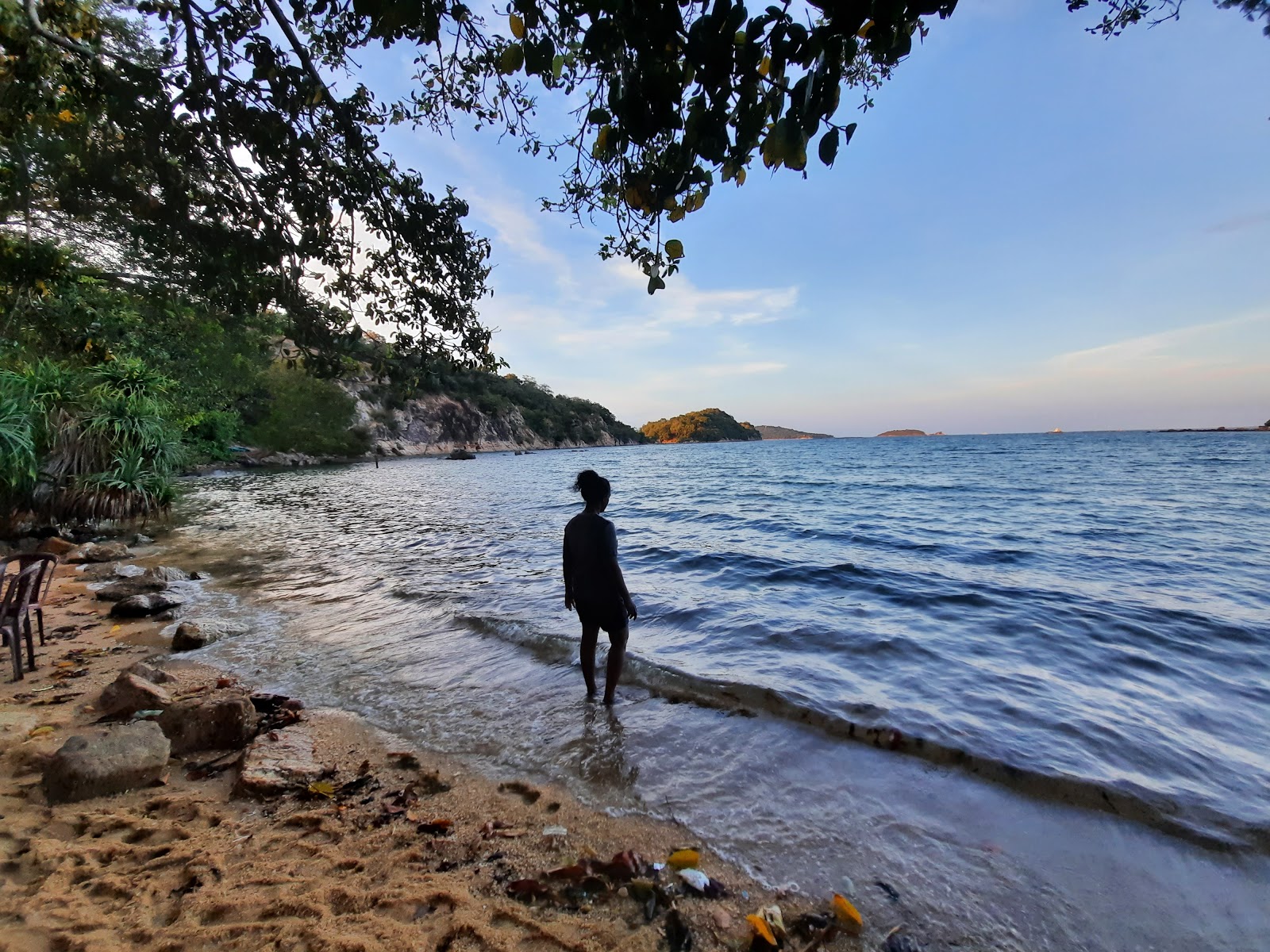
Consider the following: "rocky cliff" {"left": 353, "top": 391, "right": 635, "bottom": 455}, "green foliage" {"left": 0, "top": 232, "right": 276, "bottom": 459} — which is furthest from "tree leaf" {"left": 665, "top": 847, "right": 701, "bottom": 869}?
"rocky cliff" {"left": 353, "top": 391, "right": 635, "bottom": 455}

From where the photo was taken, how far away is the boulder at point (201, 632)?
6.34m

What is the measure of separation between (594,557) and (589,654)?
3.17 ft

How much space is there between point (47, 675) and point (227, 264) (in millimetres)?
4215

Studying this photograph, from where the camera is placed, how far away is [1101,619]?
7445 mm

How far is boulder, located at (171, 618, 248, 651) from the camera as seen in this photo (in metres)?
6.34

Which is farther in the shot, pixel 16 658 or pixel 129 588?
pixel 129 588

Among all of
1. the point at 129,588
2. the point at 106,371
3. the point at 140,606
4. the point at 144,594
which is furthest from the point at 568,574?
the point at 106,371

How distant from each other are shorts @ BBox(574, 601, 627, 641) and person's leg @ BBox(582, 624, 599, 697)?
2.7 inches

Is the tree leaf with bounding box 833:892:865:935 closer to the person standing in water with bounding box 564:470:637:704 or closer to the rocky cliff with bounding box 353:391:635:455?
the person standing in water with bounding box 564:470:637:704

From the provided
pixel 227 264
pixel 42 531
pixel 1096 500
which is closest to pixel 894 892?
pixel 227 264

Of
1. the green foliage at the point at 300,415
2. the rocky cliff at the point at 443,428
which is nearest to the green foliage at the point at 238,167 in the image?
the green foliage at the point at 300,415

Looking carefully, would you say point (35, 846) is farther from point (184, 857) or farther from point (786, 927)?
point (786, 927)

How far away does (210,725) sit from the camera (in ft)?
13.3

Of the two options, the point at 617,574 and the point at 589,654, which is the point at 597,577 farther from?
the point at 589,654
